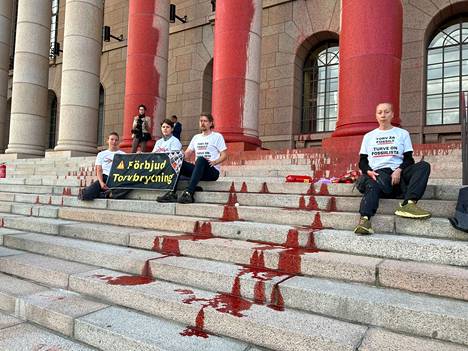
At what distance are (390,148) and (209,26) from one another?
1359 centimetres

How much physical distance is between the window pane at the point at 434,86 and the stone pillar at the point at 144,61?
28.5 feet

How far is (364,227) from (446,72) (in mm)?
10628

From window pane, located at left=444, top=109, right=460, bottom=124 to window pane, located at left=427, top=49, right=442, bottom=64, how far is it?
1716 mm

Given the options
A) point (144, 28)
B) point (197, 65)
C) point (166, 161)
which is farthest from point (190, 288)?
point (197, 65)

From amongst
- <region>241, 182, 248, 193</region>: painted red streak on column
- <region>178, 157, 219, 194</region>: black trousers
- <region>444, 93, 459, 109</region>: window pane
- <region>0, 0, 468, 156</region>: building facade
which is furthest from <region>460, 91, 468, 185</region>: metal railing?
<region>444, 93, 459, 109</region>: window pane

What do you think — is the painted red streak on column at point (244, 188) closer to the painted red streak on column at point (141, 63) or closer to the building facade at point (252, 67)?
the building facade at point (252, 67)

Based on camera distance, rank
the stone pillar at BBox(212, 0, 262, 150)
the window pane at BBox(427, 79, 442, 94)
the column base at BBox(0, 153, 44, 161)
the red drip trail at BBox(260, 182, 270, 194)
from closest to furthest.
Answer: the red drip trail at BBox(260, 182, 270, 194) → the stone pillar at BBox(212, 0, 262, 150) → the window pane at BBox(427, 79, 442, 94) → the column base at BBox(0, 153, 44, 161)

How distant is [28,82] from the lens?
50.5ft

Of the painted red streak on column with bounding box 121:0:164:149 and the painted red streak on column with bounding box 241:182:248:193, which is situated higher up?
the painted red streak on column with bounding box 121:0:164:149

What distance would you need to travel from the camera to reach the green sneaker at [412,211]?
12.0 feet

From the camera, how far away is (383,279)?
294cm

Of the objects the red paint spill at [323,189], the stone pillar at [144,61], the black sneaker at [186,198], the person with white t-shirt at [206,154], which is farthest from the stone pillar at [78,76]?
the red paint spill at [323,189]

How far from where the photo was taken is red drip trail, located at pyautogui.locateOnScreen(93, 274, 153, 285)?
3484 millimetres

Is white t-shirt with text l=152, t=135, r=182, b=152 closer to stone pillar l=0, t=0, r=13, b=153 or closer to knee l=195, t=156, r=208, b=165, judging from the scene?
knee l=195, t=156, r=208, b=165
